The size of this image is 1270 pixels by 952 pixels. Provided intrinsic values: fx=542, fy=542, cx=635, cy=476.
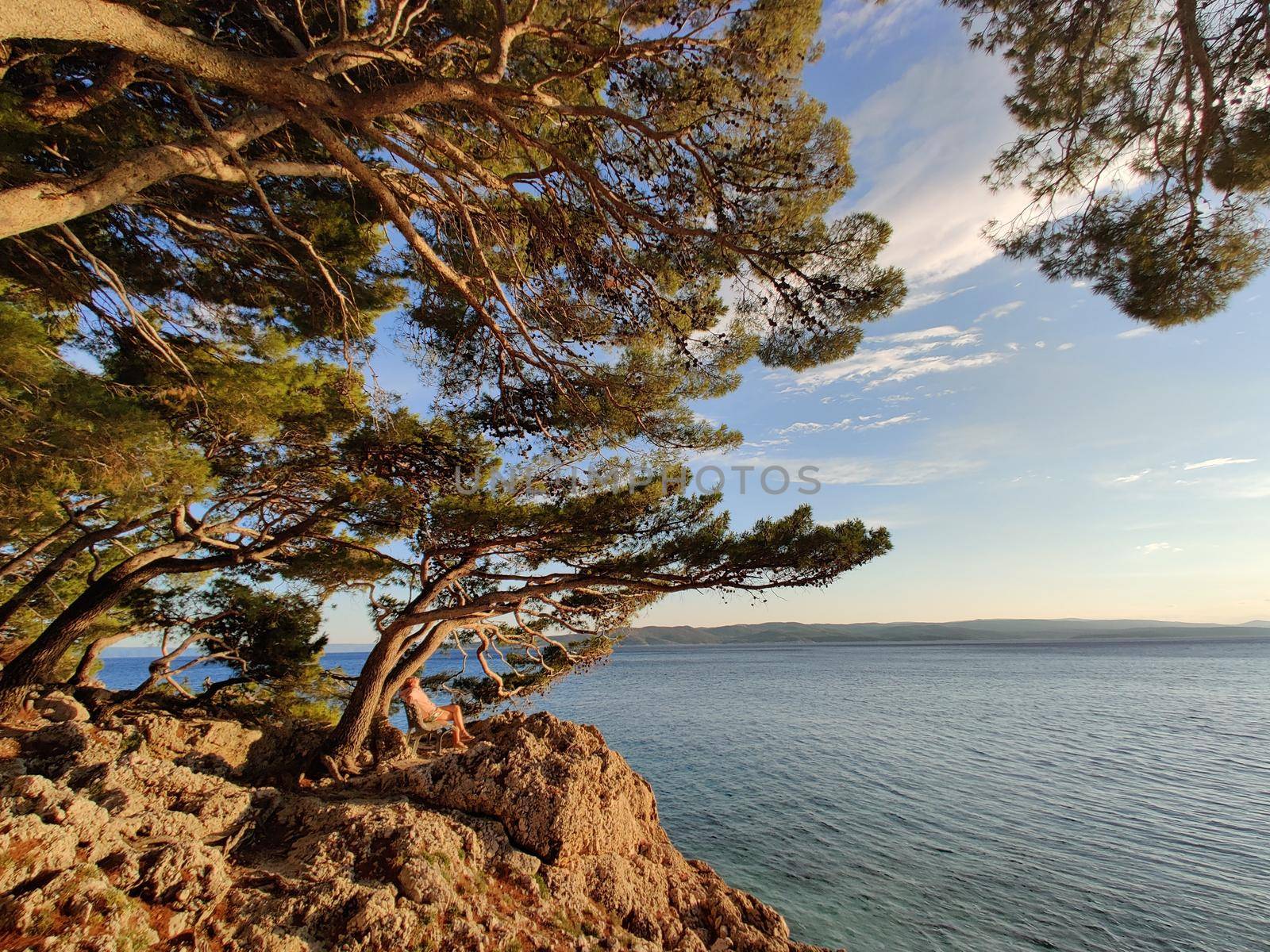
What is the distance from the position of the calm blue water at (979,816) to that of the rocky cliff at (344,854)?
9.71ft

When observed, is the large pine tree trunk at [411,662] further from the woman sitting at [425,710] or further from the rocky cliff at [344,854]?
the rocky cliff at [344,854]

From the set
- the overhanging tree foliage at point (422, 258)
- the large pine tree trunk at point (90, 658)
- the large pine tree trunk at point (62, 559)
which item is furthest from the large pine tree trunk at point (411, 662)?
the large pine tree trunk at point (90, 658)

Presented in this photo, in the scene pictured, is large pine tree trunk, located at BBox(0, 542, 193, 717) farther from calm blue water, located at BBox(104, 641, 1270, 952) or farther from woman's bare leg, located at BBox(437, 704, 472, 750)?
calm blue water, located at BBox(104, 641, 1270, 952)

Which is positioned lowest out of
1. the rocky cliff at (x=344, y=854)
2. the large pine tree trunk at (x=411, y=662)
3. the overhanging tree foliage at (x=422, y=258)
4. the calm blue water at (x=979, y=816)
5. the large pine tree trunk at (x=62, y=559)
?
the calm blue water at (x=979, y=816)

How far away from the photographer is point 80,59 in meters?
4.16

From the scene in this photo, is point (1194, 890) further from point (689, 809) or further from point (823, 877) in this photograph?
point (689, 809)

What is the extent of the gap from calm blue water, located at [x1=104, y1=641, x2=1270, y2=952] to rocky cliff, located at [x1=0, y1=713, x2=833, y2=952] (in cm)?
296

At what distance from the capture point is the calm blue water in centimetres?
655

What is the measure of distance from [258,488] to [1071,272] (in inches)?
358

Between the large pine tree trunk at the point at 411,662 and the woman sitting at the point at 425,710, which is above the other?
the large pine tree trunk at the point at 411,662

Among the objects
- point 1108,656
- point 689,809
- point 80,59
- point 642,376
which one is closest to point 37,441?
point 80,59

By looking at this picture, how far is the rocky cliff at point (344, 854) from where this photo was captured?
2.44 m

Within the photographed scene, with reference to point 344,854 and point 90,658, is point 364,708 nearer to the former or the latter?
point 344,854

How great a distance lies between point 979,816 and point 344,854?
36.7 ft
